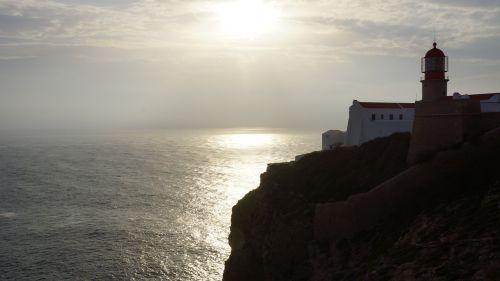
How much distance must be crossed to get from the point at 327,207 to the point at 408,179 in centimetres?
684

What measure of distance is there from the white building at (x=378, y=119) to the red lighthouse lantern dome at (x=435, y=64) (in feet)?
39.6

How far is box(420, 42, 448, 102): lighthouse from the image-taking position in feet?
120

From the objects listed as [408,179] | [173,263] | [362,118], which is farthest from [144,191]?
[408,179]

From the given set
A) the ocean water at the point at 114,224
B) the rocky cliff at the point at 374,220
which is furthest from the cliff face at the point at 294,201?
the ocean water at the point at 114,224

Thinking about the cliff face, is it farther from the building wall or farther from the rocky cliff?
the building wall

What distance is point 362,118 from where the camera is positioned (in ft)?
172

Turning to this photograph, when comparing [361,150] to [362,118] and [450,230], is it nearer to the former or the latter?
[362,118]

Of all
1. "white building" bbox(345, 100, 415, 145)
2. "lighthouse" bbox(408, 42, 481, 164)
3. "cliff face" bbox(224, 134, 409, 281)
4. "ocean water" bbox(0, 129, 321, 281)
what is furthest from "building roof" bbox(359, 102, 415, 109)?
"ocean water" bbox(0, 129, 321, 281)

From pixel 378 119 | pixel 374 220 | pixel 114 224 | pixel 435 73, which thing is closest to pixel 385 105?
pixel 378 119

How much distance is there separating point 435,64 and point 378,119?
1523cm

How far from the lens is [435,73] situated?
121ft

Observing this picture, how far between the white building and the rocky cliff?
951 cm

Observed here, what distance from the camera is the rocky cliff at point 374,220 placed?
19.7 metres

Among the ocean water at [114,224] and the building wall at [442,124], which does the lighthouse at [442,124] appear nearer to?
the building wall at [442,124]
